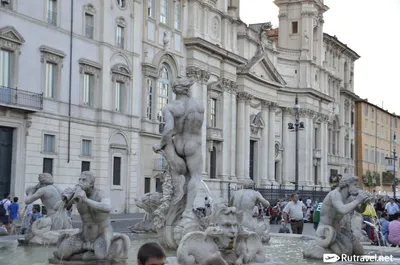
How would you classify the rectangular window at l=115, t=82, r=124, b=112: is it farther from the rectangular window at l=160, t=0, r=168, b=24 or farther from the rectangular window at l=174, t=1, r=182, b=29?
the rectangular window at l=174, t=1, r=182, b=29

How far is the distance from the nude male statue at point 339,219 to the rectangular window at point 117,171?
2450 cm

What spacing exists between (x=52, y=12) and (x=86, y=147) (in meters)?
6.46

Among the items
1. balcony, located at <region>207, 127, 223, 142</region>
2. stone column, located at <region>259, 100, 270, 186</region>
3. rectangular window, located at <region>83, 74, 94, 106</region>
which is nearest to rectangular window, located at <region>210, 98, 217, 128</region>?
balcony, located at <region>207, 127, 223, 142</region>

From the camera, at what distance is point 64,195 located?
7.93m

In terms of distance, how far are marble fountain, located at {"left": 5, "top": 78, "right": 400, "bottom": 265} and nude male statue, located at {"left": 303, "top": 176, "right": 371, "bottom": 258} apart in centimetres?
A: 1

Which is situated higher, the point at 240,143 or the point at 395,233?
the point at 240,143

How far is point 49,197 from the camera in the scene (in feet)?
37.7

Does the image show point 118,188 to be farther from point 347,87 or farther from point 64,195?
point 347,87

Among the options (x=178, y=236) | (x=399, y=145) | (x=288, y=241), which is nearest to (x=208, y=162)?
(x=288, y=241)

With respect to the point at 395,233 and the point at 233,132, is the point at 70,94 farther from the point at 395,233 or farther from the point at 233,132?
the point at 395,233

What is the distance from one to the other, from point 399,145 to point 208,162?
2260 inches

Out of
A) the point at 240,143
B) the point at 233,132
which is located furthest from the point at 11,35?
the point at 240,143

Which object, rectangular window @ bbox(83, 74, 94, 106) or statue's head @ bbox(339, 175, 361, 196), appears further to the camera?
rectangular window @ bbox(83, 74, 94, 106)

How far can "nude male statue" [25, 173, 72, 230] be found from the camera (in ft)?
37.6
